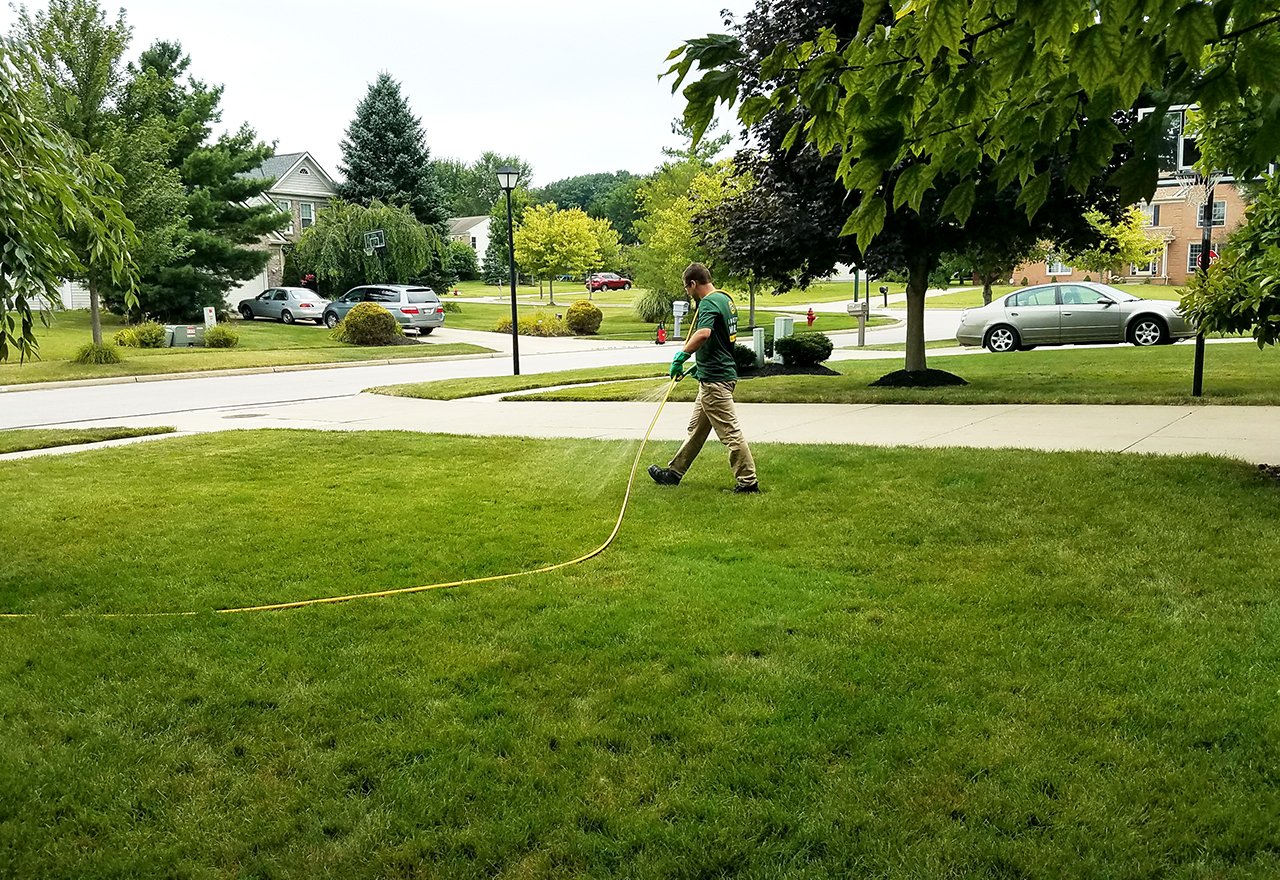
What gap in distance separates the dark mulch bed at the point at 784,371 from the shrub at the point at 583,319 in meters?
19.9

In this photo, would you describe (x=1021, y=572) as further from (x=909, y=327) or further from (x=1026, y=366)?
(x=1026, y=366)

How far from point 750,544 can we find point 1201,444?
499 centimetres

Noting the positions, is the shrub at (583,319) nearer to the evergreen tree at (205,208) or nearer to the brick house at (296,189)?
the evergreen tree at (205,208)

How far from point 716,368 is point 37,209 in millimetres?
4471

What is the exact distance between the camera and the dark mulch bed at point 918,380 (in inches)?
596

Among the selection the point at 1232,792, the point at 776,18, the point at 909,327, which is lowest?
the point at 1232,792

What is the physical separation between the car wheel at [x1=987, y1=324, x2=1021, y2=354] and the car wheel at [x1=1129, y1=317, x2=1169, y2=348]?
2.43 meters

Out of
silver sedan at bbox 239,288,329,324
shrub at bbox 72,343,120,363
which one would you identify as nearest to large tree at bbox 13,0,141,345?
shrub at bbox 72,343,120,363

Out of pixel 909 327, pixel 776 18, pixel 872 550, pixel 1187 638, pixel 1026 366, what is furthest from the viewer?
pixel 1026 366

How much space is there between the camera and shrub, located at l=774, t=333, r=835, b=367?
18969mm

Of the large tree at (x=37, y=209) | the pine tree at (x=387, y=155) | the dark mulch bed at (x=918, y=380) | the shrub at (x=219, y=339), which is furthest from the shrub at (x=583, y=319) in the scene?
the large tree at (x=37, y=209)

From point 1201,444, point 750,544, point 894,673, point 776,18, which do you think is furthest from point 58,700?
point 776,18

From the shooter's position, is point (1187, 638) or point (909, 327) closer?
point (1187, 638)

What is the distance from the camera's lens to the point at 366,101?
54531 mm
